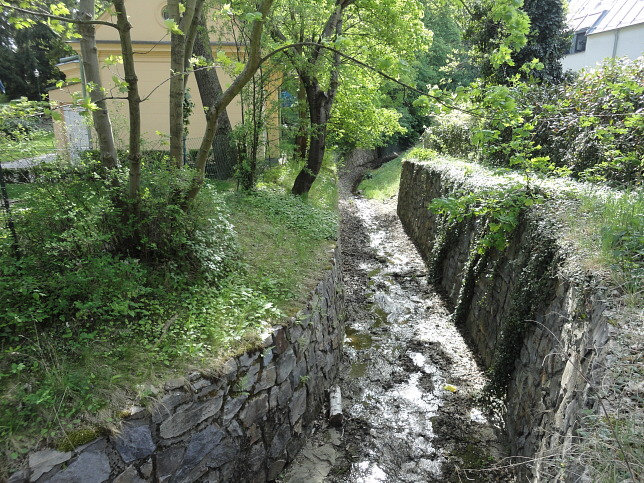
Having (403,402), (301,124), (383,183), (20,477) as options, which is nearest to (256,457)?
(20,477)

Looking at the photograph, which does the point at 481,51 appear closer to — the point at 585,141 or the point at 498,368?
the point at 585,141

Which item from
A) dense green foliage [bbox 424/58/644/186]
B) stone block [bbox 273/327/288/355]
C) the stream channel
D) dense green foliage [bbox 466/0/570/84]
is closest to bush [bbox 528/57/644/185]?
dense green foliage [bbox 424/58/644/186]

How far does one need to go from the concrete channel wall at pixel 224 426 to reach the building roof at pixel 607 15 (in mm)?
20904

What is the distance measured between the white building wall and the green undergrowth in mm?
19910

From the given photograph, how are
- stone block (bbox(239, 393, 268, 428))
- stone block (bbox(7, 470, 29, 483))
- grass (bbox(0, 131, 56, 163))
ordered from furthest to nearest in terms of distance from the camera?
grass (bbox(0, 131, 56, 163))
stone block (bbox(239, 393, 268, 428))
stone block (bbox(7, 470, 29, 483))

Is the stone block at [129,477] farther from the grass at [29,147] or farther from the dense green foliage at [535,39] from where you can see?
the dense green foliage at [535,39]

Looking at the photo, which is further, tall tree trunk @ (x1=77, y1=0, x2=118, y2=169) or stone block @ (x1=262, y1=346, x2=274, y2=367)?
tall tree trunk @ (x1=77, y1=0, x2=118, y2=169)

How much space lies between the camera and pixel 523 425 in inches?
180

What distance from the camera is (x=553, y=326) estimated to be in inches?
173

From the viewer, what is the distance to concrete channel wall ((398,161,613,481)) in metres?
3.42

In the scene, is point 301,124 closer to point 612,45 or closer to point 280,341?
point 280,341

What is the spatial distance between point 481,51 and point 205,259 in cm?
1147

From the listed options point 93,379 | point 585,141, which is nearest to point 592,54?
point 585,141

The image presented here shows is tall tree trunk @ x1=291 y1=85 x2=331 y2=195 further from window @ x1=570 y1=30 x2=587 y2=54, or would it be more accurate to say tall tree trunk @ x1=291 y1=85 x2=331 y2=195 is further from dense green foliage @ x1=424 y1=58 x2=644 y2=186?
window @ x1=570 y1=30 x2=587 y2=54
